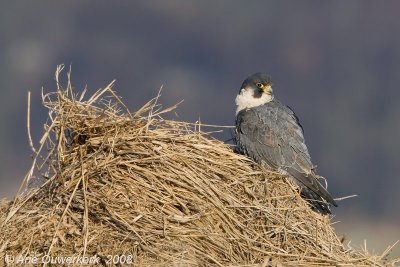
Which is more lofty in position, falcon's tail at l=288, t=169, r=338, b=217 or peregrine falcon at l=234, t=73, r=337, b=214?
peregrine falcon at l=234, t=73, r=337, b=214

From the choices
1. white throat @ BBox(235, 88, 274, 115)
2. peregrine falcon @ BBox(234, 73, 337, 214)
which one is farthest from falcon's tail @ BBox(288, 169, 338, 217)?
white throat @ BBox(235, 88, 274, 115)

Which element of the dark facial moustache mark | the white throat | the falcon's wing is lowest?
the falcon's wing

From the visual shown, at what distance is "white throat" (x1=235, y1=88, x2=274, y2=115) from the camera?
8078 millimetres

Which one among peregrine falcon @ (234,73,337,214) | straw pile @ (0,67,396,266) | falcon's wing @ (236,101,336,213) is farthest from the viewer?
falcon's wing @ (236,101,336,213)

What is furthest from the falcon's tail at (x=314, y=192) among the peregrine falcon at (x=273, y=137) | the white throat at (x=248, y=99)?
the white throat at (x=248, y=99)

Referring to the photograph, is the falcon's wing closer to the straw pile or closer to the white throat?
the white throat

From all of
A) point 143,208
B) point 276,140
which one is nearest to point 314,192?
point 276,140

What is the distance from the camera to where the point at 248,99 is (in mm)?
8203

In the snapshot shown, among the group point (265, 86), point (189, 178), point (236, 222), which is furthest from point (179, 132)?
point (265, 86)

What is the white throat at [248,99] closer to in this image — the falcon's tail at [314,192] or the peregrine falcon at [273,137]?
the peregrine falcon at [273,137]

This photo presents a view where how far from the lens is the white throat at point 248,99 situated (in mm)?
8078

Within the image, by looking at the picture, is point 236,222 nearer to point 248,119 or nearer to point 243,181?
point 243,181

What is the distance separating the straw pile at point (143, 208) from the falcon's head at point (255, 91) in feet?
5.04

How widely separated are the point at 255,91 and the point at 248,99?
0.13 m
